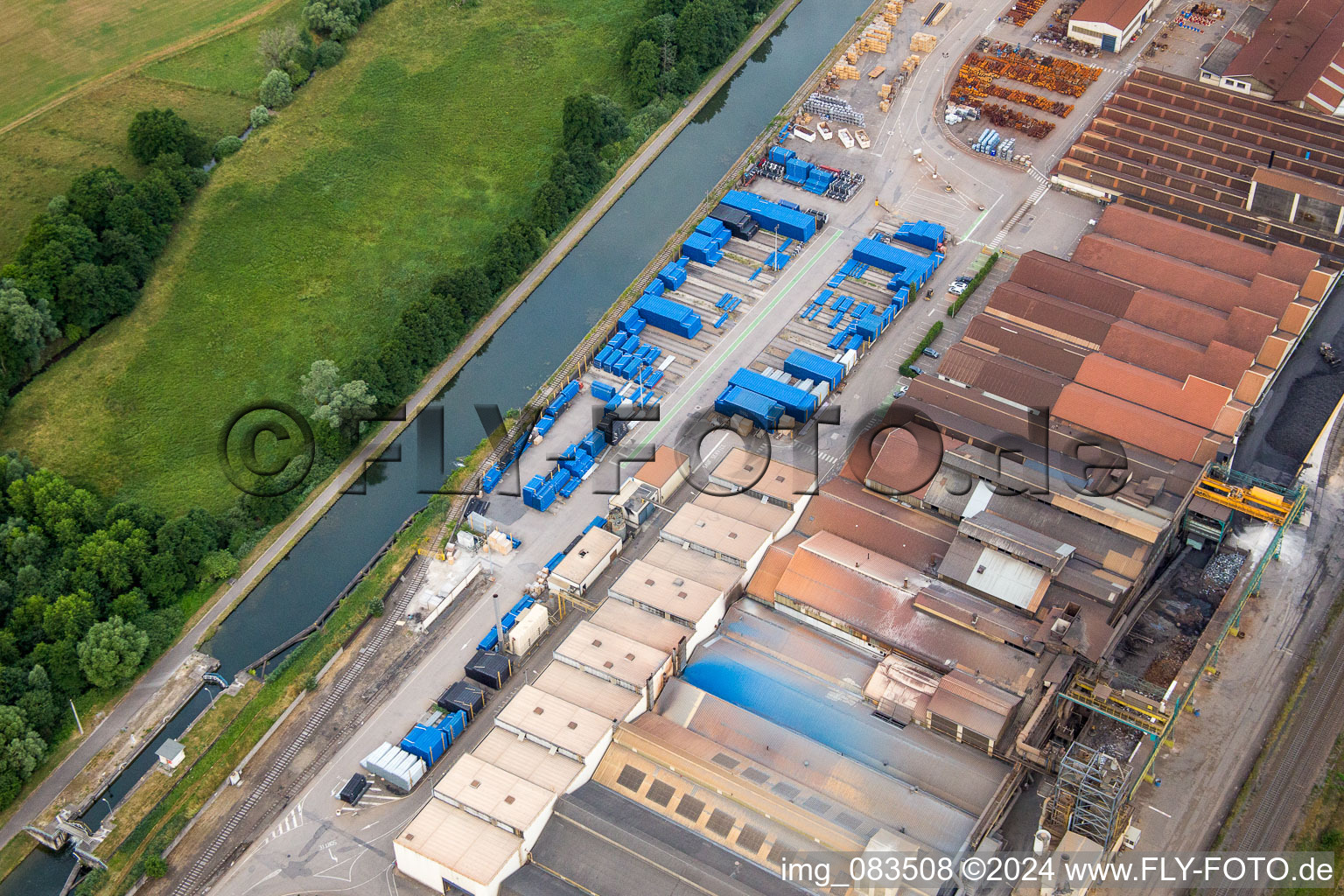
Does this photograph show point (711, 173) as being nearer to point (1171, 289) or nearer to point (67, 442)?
point (1171, 289)

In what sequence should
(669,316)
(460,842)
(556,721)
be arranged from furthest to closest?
(669,316), (556,721), (460,842)

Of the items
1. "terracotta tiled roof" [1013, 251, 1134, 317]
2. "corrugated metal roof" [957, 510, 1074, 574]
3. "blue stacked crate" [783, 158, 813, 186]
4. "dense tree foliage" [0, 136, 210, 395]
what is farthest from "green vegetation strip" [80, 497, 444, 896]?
"terracotta tiled roof" [1013, 251, 1134, 317]

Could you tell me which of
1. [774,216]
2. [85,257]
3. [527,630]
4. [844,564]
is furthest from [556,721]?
[85,257]

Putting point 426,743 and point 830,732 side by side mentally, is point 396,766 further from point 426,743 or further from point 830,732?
point 830,732

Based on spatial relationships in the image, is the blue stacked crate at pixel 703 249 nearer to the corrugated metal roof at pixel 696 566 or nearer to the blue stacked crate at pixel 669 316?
the blue stacked crate at pixel 669 316

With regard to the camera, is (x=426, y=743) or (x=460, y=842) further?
(x=426, y=743)

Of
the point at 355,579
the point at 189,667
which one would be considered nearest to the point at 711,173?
the point at 355,579
